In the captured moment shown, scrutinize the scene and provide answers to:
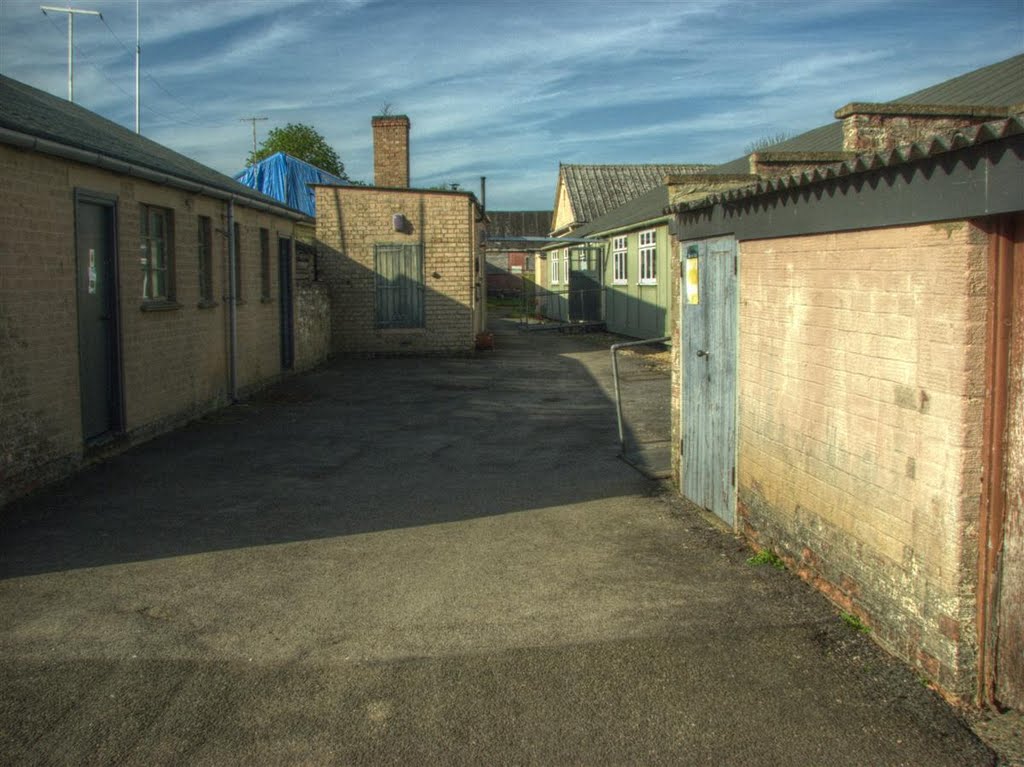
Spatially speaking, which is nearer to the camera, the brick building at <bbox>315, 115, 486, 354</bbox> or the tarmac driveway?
the tarmac driveway

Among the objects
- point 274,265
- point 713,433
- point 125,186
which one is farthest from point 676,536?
point 274,265

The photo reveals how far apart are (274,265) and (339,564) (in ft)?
40.6

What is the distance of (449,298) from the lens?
23.6 metres

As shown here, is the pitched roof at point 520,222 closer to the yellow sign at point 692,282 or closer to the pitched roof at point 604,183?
the pitched roof at point 604,183

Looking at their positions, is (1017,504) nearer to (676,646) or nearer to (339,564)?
(676,646)

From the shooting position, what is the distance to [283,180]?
1242 inches

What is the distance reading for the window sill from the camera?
444 inches

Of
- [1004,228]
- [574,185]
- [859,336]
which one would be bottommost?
[859,336]

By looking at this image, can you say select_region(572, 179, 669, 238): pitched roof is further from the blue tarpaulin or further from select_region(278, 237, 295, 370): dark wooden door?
select_region(278, 237, 295, 370): dark wooden door

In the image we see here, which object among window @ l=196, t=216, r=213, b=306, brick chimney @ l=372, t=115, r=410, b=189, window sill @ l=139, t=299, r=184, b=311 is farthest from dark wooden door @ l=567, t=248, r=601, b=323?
window sill @ l=139, t=299, r=184, b=311

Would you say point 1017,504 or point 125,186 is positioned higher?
point 125,186

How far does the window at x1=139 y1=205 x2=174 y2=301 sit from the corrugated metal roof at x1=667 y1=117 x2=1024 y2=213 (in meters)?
7.88

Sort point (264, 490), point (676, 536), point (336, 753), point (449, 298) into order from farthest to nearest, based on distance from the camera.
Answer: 1. point (449, 298)
2. point (264, 490)
3. point (676, 536)
4. point (336, 753)

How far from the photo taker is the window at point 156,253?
1169 cm
